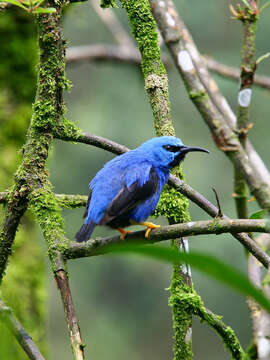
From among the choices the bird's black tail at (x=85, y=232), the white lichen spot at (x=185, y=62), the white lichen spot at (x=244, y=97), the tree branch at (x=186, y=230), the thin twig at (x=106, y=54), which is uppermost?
the thin twig at (x=106, y=54)

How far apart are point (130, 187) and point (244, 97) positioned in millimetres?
1102

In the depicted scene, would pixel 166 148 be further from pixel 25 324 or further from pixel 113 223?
pixel 25 324

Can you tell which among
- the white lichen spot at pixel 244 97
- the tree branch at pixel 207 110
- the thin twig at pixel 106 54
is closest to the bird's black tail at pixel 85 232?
the tree branch at pixel 207 110

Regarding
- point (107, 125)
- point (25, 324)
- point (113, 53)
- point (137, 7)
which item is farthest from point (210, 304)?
point (137, 7)

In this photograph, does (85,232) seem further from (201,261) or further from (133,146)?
(133,146)

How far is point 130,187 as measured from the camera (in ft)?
11.1

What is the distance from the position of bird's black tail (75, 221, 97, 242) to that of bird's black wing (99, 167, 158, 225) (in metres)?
0.07

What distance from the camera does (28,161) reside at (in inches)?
120

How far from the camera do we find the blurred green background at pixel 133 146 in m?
14.1

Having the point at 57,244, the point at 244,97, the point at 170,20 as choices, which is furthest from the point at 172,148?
the point at 57,244

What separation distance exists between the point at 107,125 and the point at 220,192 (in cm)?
341

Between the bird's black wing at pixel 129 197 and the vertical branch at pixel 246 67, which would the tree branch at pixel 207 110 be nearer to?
the vertical branch at pixel 246 67

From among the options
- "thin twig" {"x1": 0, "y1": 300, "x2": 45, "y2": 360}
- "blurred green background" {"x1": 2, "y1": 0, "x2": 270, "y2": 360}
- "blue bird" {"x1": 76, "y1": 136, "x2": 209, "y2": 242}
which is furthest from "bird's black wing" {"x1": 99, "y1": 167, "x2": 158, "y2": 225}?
"blurred green background" {"x1": 2, "y1": 0, "x2": 270, "y2": 360}

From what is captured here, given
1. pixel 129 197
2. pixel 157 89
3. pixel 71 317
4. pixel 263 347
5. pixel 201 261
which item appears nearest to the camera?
pixel 201 261
